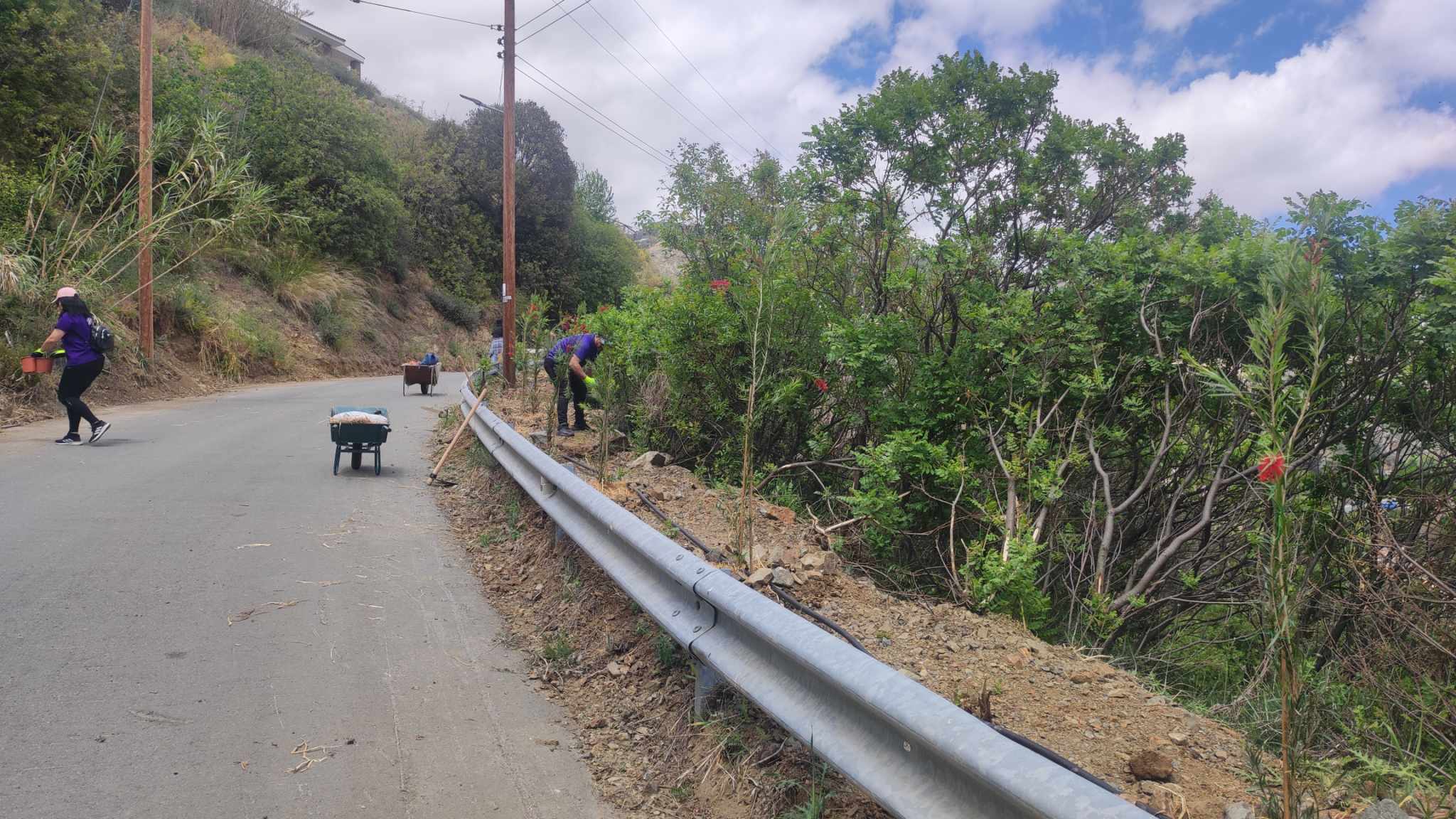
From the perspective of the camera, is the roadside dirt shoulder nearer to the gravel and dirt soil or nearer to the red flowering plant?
the gravel and dirt soil

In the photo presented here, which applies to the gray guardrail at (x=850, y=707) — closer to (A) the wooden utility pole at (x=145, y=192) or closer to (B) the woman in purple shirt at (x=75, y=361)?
(B) the woman in purple shirt at (x=75, y=361)

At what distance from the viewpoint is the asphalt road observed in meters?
3.34

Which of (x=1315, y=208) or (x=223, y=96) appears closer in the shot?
(x=1315, y=208)

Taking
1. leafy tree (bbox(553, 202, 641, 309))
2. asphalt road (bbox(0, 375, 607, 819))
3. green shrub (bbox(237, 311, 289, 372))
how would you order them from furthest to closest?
leafy tree (bbox(553, 202, 641, 309)) < green shrub (bbox(237, 311, 289, 372)) < asphalt road (bbox(0, 375, 607, 819))

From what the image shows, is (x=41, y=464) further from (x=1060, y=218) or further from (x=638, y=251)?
(x=638, y=251)

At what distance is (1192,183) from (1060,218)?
1.49 m

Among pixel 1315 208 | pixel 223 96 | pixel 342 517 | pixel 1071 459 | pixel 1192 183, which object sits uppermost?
pixel 223 96

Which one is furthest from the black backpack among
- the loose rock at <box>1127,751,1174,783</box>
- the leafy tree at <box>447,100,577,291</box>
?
the leafy tree at <box>447,100,577,291</box>

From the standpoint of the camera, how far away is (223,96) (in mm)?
27797

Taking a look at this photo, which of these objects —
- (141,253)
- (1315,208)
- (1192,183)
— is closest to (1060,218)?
(1192,183)

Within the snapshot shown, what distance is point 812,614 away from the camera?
13.4ft

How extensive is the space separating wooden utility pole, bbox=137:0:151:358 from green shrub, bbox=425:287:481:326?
20623mm

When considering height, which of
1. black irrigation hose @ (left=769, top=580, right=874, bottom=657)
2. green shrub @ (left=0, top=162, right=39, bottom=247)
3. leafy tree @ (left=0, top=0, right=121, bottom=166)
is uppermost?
leafy tree @ (left=0, top=0, right=121, bottom=166)

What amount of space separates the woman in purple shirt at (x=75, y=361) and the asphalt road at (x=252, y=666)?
251 centimetres
